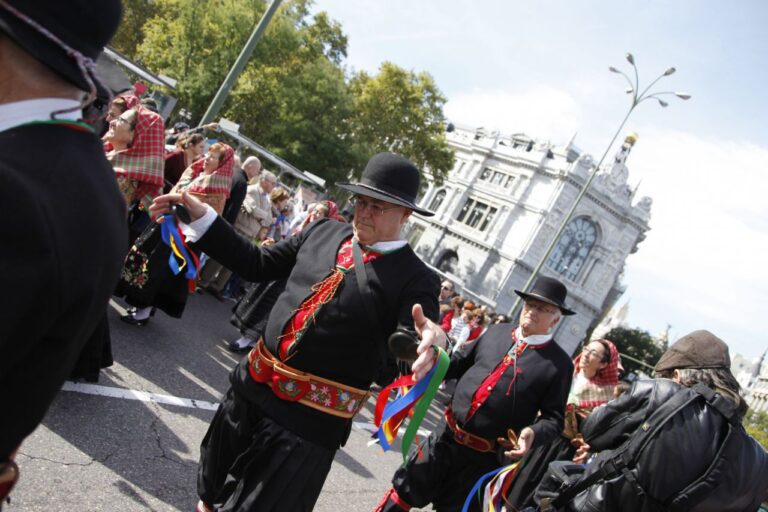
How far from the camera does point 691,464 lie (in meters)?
2.93

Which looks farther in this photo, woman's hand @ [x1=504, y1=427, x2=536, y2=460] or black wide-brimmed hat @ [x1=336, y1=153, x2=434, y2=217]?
woman's hand @ [x1=504, y1=427, x2=536, y2=460]

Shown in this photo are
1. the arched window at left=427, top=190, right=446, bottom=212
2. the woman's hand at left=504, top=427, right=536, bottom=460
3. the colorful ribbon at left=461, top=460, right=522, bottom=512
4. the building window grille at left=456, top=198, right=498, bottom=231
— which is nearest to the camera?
the woman's hand at left=504, top=427, right=536, bottom=460

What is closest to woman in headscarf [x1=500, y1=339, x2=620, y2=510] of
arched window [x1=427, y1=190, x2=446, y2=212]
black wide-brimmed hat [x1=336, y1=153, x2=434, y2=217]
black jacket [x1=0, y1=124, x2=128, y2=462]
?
black wide-brimmed hat [x1=336, y1=153, x2=434, y2=217]

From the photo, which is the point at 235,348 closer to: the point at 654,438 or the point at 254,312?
the point at 254,312

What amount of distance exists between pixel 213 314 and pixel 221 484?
5577mm

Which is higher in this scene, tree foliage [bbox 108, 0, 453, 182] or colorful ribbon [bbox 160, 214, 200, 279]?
tree foliage [bbox 108, 0, 453, 182]

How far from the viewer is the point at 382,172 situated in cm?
285

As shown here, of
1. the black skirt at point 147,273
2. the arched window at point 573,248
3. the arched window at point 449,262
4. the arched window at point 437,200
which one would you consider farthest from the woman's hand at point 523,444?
the arched window at point 437,200

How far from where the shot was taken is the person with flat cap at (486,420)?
3980mm

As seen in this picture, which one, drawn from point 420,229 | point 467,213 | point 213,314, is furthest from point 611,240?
point 213,314

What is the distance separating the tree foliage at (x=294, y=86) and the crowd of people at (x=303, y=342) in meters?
24.8

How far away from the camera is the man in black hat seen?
44.2 inches

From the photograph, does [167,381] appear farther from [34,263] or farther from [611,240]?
[611,240]

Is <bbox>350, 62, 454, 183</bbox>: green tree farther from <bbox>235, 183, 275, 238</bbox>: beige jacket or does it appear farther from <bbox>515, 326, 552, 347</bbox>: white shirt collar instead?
<bbox>515, 326, 552, 347</bbox>: white shirt collar
